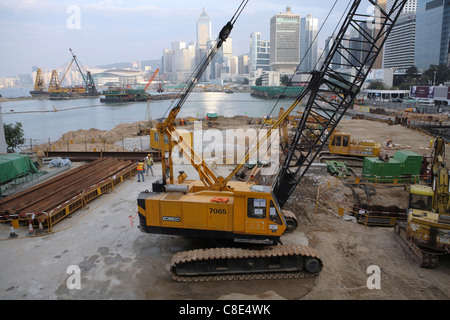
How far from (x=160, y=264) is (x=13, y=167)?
1176 cm

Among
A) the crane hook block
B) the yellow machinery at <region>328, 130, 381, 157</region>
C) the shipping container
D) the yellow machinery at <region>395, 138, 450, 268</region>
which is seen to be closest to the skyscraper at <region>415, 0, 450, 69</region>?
the yellow machinery at <region>328, 130, 381, 157</region>

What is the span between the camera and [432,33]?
131500mm

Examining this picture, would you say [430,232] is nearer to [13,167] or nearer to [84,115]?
[13,167]

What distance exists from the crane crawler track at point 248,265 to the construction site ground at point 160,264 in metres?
0.20

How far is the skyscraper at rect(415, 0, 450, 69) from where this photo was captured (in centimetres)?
12588

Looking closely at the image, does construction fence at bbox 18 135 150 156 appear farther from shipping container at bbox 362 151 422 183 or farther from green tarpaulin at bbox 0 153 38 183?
shipping container at bbox 362 151 422 183

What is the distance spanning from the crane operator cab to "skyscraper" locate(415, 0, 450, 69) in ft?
504

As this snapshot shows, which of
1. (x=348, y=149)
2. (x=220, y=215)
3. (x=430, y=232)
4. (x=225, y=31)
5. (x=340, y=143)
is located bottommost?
(x=430, y=232)

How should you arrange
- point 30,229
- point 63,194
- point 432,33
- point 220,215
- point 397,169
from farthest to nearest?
1. point 432,33
2. point 397,169
3. point 63,194
4. point 30,229
5. point 220,215

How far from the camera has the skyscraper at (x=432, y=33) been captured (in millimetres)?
125875

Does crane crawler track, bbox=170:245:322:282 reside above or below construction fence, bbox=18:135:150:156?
below

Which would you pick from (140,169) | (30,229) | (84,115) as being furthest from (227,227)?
(84,115)
